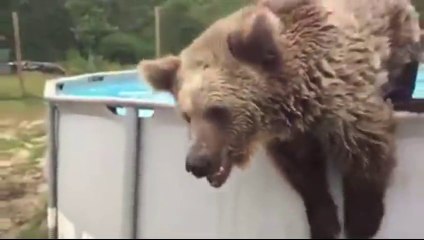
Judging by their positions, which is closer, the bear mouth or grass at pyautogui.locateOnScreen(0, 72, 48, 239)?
the bear mouth

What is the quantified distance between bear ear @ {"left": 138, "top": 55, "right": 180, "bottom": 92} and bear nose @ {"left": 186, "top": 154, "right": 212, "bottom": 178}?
170 mm

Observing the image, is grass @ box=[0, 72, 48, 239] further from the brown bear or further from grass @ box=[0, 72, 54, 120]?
the brown bear

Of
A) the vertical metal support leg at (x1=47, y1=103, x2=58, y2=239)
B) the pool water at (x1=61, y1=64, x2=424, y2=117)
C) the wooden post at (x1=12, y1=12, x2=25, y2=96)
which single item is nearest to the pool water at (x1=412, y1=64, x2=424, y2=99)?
the pool water at (x1=61, y1=64, x2=424, y2=117)

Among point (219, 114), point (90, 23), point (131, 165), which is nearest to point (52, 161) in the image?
point (131, 165)

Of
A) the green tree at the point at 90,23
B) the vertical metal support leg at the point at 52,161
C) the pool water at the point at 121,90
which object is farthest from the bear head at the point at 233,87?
the green tree at the point at 90,23

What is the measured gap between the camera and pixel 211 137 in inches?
47.5

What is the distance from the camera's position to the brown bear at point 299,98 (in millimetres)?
1226

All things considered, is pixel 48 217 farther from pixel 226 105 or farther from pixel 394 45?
pixel 394 45

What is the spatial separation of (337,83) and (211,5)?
2.39 ft

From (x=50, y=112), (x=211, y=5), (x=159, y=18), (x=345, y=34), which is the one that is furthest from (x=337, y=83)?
(x=159, y=18)

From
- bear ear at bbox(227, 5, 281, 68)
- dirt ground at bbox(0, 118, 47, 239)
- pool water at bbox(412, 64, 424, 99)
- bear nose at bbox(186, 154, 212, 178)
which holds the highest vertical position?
bear ear at bbox(227, 5, 281, 68)

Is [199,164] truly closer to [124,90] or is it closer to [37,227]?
[37,227]

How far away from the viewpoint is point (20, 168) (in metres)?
2.03

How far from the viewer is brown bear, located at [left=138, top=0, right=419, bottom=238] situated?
1.23 m
